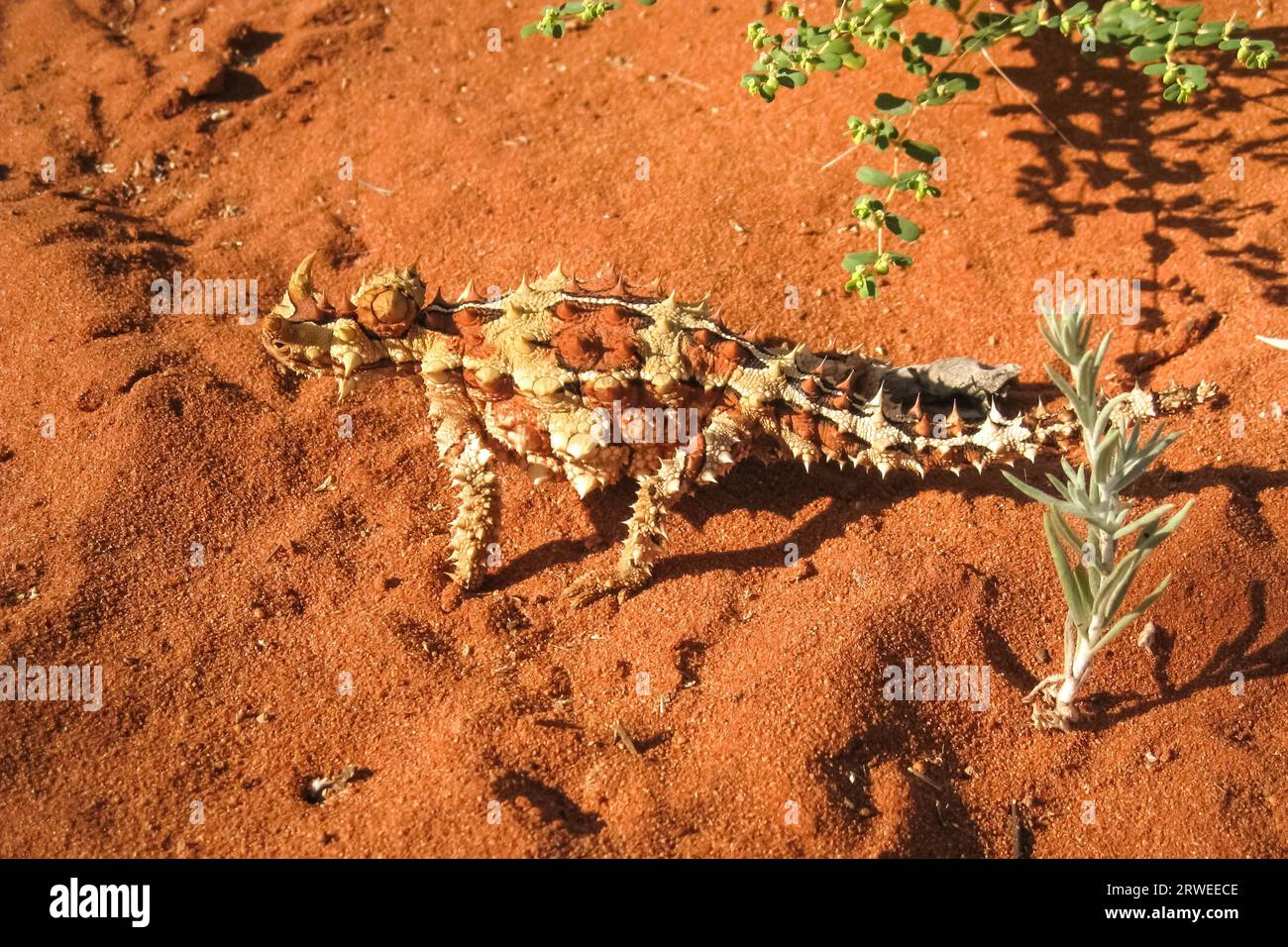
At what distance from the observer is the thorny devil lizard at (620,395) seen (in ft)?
13.1

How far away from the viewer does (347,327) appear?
405cm

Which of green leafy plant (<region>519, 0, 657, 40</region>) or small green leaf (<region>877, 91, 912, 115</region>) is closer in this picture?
green leafy plant (<region>519, 0, 657, 40</region>)

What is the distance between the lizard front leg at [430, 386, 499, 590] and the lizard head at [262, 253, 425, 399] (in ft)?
1.05

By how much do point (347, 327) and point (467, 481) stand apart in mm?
816

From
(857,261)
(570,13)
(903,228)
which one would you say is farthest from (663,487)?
(570,13)

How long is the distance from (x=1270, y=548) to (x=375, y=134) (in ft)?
18.2

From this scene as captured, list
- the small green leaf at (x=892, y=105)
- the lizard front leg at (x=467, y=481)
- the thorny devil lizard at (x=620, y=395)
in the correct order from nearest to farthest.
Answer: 1. the thorny devil lizard at (x=620, y=395)
2. the lizard front leg at (x=467, y=481)
3. the small green leaf at (x=892, y=105)

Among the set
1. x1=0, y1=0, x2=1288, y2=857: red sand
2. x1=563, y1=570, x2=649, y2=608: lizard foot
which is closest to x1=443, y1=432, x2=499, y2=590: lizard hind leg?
x1=0, y1=0, x2=1288, y2=857: red sand

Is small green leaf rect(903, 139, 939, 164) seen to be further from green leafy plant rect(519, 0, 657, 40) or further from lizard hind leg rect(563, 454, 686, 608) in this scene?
lizard hind leg rect(563, 454, 686, 608)

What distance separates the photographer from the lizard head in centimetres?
402

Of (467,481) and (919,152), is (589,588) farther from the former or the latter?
(919,152)

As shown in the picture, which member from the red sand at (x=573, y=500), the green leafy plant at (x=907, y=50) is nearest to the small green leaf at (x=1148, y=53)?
the green leafy plant at (x=907, y=50)

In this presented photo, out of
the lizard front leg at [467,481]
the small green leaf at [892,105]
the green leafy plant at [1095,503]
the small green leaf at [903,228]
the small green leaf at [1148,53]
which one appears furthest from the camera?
the small green leaf at [892,105]

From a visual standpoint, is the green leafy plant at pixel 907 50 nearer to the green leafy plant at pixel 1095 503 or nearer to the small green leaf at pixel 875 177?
the small green leaf at pixel 875 177
